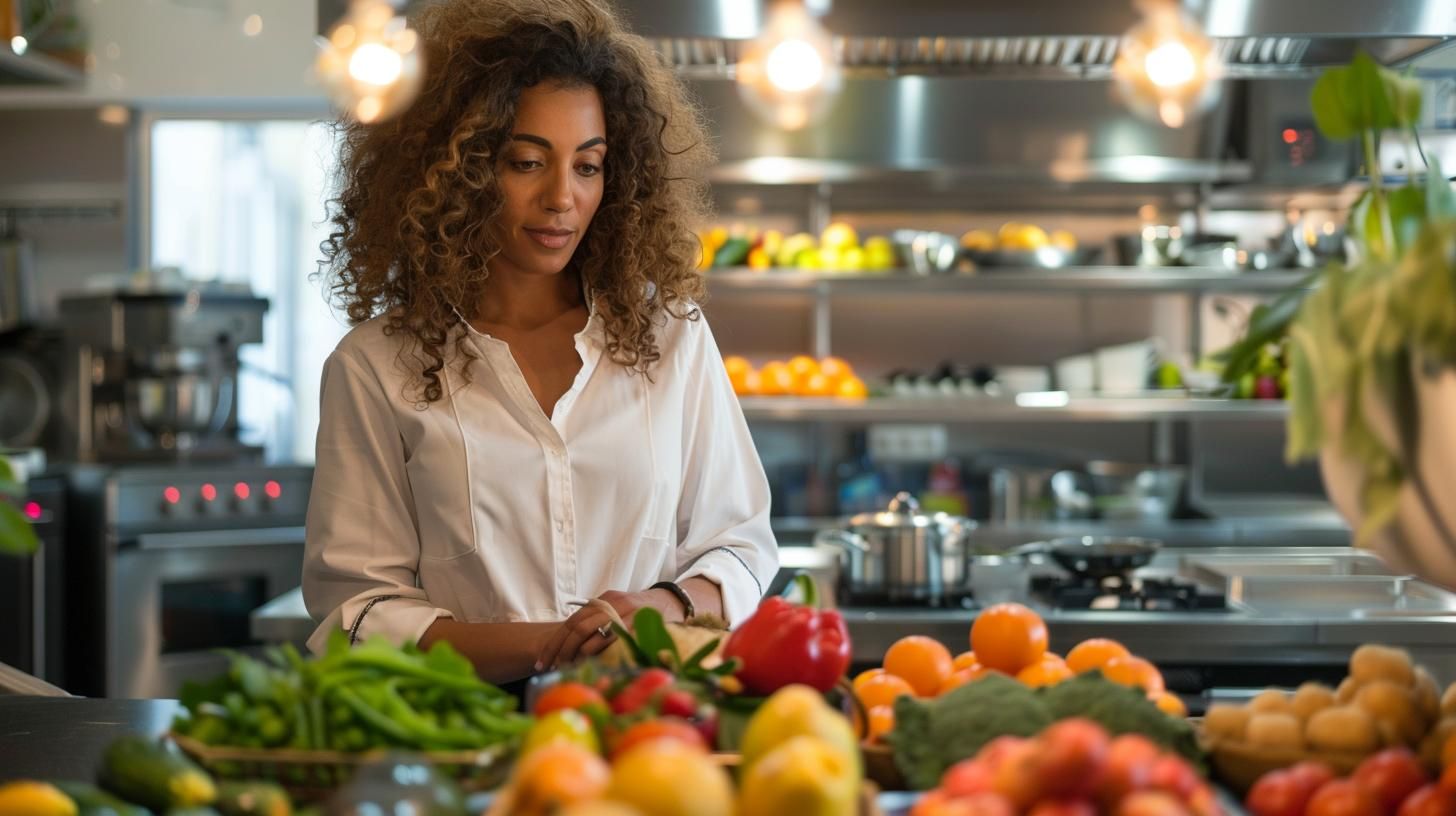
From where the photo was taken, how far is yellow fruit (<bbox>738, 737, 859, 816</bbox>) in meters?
0.90

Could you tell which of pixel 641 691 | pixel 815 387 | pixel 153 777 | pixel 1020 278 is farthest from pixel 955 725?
pixel 1020 278

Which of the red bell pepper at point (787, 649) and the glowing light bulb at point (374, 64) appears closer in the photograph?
the red bell pepper at point (787, 649)

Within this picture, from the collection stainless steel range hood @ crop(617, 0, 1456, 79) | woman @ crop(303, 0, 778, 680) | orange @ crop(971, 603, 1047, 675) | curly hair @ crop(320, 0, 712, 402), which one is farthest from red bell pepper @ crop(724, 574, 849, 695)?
stainless steel range hood @ crop(617, 0, 1456, 79)

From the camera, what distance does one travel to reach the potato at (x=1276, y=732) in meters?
1.18

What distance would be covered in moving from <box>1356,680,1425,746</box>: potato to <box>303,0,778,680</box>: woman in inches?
33.6

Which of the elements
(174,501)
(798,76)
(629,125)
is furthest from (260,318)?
(629,125)

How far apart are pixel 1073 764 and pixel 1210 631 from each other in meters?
1.99

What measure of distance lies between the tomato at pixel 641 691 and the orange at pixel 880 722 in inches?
8.0

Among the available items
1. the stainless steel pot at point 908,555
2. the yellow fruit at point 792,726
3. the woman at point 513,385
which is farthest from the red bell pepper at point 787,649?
the stainless steel pot at point 908,555

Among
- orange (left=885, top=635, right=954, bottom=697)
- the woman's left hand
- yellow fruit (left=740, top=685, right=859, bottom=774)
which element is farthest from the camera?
the woman's left hand

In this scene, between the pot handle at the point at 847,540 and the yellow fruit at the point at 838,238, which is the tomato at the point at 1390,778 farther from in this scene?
the yellow fruit at the point at 838,238

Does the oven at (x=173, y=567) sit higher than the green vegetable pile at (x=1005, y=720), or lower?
lower

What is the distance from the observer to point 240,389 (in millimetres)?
5270

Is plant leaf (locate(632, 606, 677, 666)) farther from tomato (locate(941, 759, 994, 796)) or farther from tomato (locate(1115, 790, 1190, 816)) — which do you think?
tomato (locate(1115, 790, 1190, 816))
